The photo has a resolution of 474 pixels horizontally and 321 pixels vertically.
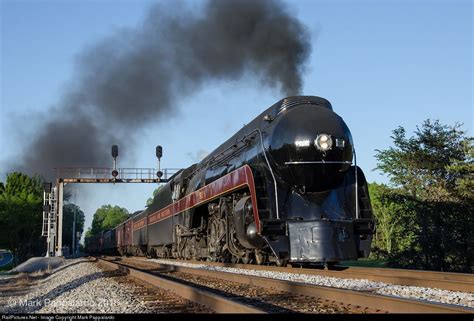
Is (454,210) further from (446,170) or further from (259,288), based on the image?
(259,288)

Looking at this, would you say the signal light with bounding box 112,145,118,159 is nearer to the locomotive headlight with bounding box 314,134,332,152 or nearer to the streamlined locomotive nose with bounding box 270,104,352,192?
the streamlined locomotive nose with bounding box 270,104,352,192

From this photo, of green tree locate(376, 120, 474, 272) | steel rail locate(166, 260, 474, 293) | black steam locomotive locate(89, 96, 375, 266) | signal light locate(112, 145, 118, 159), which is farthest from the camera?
signal light locate(112, 145, 118, 159)

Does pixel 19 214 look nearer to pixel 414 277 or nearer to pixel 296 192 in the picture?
pixel 296 192

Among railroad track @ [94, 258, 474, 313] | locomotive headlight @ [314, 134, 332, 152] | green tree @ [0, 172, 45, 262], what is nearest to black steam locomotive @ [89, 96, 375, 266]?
locomotive headlight @ [314, 134, 332, 152]

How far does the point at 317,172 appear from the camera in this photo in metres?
11.0

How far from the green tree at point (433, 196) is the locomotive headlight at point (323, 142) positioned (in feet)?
29.8

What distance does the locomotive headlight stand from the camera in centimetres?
1091

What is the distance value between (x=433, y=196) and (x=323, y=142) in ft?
37.7

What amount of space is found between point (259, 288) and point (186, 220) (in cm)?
939

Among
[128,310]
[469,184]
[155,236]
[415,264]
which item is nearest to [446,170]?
[469,184]

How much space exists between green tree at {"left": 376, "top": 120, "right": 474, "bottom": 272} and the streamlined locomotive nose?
8525 mm

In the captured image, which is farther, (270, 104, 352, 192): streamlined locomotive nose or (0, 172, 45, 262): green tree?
(0, 172, 45, 262): green tree

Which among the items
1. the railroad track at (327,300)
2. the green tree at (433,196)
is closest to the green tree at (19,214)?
the green tree at (433,196)

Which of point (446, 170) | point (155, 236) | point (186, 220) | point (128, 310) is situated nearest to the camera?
point (128, 310)
